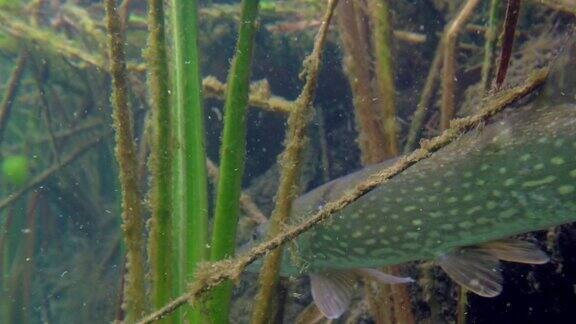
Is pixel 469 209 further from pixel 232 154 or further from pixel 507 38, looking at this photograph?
pixel 232 154

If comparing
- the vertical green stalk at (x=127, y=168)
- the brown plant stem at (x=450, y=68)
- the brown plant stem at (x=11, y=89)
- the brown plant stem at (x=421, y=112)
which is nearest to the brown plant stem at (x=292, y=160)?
the vertical green stalk at (x=127, y=168)

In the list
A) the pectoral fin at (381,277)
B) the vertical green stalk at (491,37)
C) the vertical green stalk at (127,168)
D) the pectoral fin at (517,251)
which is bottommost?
the pectoral fin at (381,277)

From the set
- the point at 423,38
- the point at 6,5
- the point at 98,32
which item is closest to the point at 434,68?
the point at 423,38

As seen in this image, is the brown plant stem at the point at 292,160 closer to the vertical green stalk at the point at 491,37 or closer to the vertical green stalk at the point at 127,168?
the vertical green stalk at the point at 127,168

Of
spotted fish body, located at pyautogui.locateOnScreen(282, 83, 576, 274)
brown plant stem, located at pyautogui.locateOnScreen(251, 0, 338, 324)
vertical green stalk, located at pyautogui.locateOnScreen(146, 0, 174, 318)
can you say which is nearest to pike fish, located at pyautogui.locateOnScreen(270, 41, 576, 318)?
spotted fish body, located at pyautogui.locateOnScreen(282, 83, 576, 274)

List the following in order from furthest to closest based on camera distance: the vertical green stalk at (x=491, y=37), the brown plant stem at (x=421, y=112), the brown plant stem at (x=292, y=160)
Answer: the brown plant stem at (x=421, y=112) → the vertical green stalk at (x=491, y=37) → the brown plant stem at (x=292, y=160)

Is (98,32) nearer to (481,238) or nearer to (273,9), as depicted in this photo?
(273,9)
